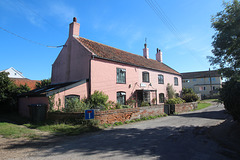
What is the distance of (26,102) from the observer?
1281 centimetres

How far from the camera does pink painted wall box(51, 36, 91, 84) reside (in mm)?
13523

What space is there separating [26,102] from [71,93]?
487cm

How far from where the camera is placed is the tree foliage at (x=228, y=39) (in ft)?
26.0

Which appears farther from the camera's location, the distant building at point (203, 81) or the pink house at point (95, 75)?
the distant building at point (203, 81)

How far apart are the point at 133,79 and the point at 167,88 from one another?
8151 millimetres

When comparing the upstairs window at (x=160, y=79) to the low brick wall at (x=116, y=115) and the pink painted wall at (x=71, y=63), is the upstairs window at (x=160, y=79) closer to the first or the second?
the low brick wall at (x=116, y=115)

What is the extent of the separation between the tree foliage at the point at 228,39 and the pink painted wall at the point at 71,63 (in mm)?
9884

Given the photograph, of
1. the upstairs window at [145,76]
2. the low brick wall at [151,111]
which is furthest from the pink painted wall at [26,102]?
the upstairs window at [145,76]

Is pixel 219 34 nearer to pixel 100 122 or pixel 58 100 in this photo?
pixel 100 122

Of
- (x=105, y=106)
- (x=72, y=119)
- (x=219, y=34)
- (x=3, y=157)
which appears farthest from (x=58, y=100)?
(x=219, y=34)

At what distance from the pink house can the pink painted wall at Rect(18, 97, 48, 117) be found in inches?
23.0

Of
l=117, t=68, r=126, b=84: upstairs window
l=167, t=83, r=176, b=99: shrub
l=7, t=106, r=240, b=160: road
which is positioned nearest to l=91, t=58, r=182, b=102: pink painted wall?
l=117, t=68, r=126, b=84: upstairs window

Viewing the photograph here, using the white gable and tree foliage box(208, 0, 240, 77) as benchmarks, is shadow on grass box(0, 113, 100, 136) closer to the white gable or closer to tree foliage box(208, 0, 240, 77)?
tree foliage box(208, 0, 240, 77)

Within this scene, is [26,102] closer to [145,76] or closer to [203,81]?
[145,76]
